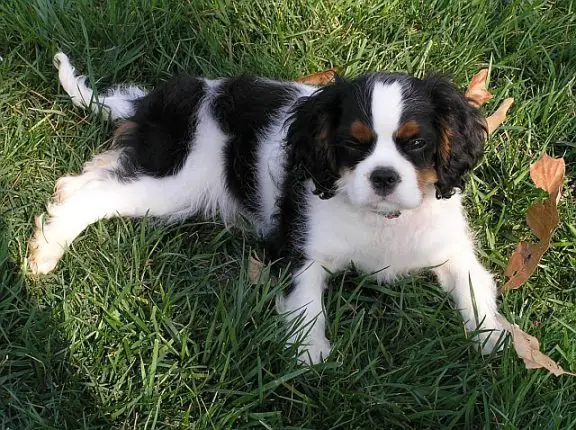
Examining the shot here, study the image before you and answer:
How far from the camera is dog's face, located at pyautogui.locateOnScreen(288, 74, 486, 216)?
8.79ft

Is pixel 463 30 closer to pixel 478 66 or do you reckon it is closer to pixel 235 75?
pixel 478 66

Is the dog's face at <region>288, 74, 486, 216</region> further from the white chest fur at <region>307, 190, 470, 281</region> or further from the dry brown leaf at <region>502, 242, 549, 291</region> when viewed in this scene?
the dry brown leaf at <region>502, 242, 549, 291</region>

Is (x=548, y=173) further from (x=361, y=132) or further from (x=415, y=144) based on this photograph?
(x=361, y=132)

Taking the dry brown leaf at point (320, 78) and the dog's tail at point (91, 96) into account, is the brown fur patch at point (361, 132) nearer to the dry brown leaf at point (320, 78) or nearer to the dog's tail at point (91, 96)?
the dry brown leaf at point (320, 78)

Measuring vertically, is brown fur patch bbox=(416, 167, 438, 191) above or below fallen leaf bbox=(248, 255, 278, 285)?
above

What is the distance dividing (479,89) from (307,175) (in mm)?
1284

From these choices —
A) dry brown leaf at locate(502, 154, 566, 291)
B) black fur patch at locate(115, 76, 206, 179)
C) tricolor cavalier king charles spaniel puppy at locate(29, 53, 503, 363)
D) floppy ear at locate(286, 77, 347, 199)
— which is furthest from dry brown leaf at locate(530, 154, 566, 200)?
black fur patch at locate(115, 76, 206, 179)

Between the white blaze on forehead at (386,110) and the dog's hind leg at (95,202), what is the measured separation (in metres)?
1.14

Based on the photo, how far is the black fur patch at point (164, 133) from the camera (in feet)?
11.5

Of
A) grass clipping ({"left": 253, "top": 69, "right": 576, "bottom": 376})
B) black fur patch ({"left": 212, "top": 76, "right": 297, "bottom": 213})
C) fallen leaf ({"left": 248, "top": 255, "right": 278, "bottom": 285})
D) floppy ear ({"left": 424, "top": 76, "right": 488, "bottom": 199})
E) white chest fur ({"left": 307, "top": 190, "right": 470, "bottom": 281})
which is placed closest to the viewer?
grass clipping ({"left": 253, "top": 69, "right": 576, "bottom": 376})

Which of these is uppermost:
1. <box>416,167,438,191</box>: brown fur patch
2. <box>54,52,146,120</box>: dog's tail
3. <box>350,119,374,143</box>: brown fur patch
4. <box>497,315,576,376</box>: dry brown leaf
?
<box>350,119,374,143</box>: brown fur patch

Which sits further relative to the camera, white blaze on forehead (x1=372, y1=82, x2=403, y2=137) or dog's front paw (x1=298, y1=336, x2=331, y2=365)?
dog's front paw (x1=298, y1=336, x2=331, y2=365)

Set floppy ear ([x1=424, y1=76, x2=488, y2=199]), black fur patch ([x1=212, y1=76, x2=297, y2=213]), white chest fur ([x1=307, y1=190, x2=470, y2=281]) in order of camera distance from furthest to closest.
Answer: black fur patch ([x1=212, y1=76, x2=297, y2=213]), white chest fur ([x1=307, y1=190, x2=470, y2=281]), floppy ear ([x1=424, y1=76, x2=488, y2=199])

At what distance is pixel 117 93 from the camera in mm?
3840
